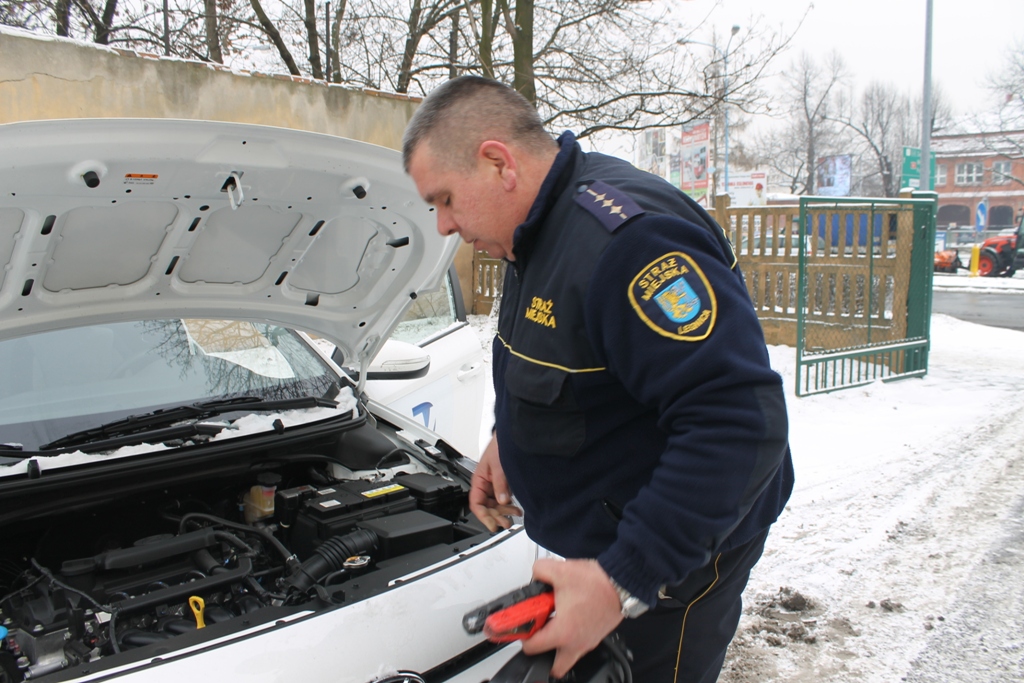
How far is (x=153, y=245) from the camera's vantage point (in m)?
2.51

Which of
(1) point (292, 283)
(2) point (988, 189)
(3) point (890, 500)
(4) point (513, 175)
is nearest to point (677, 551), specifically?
(4) point (513, 175)

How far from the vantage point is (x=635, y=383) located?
142 centimetres

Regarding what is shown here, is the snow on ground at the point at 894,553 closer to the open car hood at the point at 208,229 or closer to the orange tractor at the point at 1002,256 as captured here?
the open car hood at the point at 208,229

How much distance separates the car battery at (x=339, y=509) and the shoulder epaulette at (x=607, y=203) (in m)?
1.42

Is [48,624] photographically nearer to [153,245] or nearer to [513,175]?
[153,245]

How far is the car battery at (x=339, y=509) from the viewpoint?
246cm

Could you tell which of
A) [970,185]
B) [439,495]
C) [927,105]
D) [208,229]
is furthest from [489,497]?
[970,185]

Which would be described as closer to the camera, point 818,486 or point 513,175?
point 513,175

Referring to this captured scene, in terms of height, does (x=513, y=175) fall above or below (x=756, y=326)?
above

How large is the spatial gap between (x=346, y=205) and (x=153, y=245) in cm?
64

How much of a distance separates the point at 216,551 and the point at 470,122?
1.65m

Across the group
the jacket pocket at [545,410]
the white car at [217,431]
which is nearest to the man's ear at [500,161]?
the jacket pocket at [545,410]

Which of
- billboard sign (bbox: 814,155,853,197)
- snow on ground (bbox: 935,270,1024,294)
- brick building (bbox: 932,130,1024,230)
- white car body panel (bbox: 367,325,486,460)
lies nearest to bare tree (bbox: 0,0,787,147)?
white car body panel (bbox: 367,325,486,460)

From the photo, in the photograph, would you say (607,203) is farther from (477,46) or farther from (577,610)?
(477,46)
